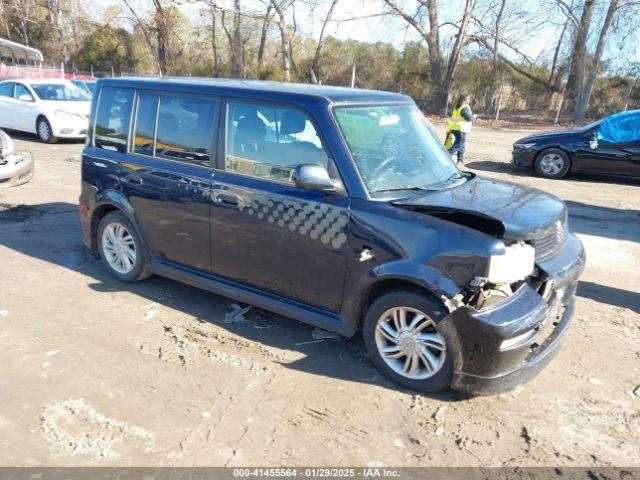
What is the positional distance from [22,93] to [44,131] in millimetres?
1452

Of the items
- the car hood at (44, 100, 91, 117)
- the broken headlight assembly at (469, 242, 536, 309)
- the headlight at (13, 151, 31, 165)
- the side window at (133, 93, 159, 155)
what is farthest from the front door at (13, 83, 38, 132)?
the broken headlight assembly at (469, 242, 536, 309)

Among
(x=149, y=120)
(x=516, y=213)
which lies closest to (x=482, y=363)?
(x=516, y=213)

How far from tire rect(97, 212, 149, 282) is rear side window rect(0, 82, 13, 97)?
12245 mm

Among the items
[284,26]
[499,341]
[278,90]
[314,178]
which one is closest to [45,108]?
[278,90]

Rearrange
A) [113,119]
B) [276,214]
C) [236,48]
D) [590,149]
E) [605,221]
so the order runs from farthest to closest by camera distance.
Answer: [236,48], [590,149], [605,221], [113,119], [276,214]

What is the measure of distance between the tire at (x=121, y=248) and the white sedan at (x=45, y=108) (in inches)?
400

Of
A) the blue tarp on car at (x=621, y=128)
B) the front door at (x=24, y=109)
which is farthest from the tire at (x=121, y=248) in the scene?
the front door at (x=24, y=109)

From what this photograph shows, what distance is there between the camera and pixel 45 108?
1410 cm

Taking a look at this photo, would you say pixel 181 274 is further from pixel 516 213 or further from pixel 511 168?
pixel 511 168

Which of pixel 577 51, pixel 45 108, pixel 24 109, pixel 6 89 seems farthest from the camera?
pixel 577 51

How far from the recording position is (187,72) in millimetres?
A: 43812

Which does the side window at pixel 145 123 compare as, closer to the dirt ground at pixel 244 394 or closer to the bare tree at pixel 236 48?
the dirt ground at pixel 244 394

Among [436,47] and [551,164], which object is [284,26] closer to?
[436,47]

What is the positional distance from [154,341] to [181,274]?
75cm
